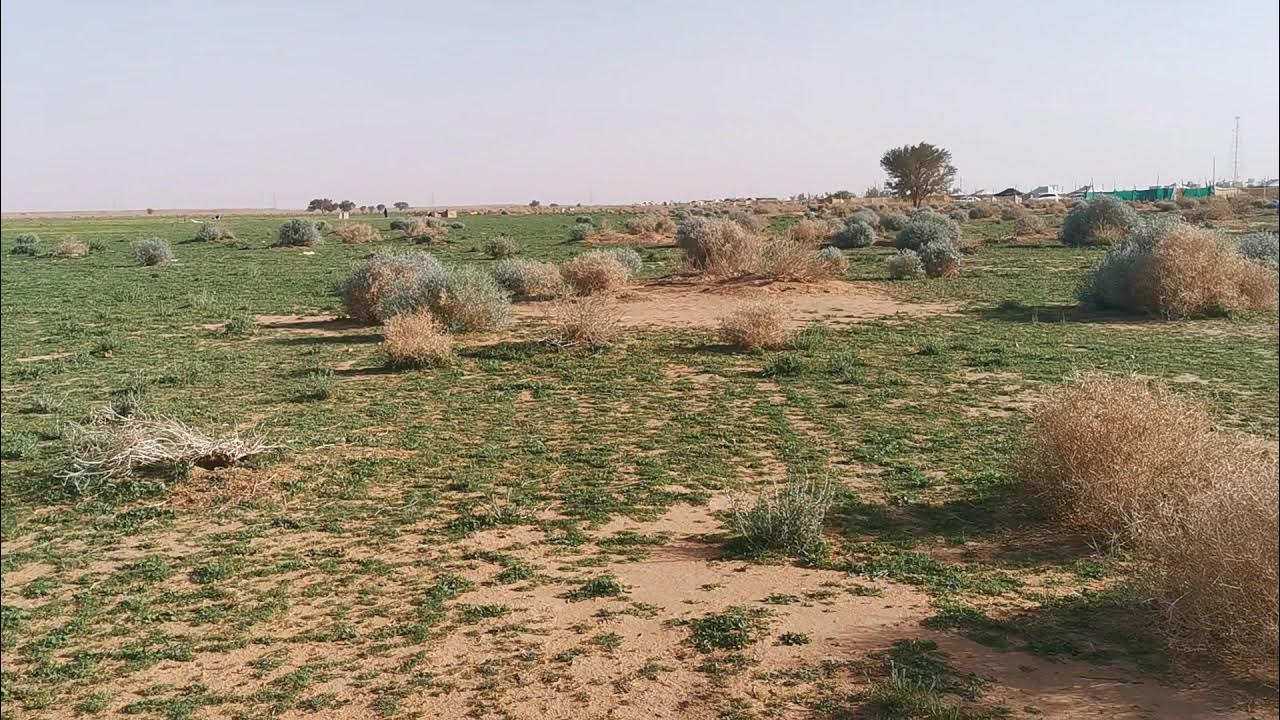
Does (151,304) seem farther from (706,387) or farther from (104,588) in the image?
(104,588)

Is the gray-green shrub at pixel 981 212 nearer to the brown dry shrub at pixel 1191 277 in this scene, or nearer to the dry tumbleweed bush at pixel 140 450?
the brown dry shrub at pixel 1191 277

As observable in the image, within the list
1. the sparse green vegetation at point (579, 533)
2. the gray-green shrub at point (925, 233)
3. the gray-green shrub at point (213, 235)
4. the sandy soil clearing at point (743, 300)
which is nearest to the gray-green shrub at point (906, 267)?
the sandy soil clearing at point (743, 300)

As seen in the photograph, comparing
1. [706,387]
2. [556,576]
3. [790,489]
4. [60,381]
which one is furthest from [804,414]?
[60,381]

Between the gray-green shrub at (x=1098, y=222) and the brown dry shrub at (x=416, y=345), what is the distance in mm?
19737

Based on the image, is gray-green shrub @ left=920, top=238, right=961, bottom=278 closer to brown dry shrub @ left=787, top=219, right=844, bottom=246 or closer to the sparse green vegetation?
brown dry shrub @ left=787, top=219, right=844, bottom=246

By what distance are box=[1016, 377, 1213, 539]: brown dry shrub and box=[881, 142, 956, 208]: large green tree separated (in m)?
19.3

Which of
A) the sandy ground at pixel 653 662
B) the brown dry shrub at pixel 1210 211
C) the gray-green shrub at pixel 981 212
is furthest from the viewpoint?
the gray-green shrub at pixel 981 212

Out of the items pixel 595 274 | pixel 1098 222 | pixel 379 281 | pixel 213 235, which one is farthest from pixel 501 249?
pixel 213 235

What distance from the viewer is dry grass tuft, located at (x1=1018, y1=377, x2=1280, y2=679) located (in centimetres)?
348

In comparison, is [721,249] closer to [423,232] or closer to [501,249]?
[501,249]

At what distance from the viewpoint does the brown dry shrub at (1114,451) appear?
5.12m

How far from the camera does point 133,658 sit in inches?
173

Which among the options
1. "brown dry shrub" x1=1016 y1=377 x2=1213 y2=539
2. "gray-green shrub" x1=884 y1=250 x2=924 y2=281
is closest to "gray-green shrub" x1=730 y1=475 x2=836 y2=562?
"brown dry shrub" x1=1016 y1=377 x2=1213 y2=539

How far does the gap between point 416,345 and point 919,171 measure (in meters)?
19.0
